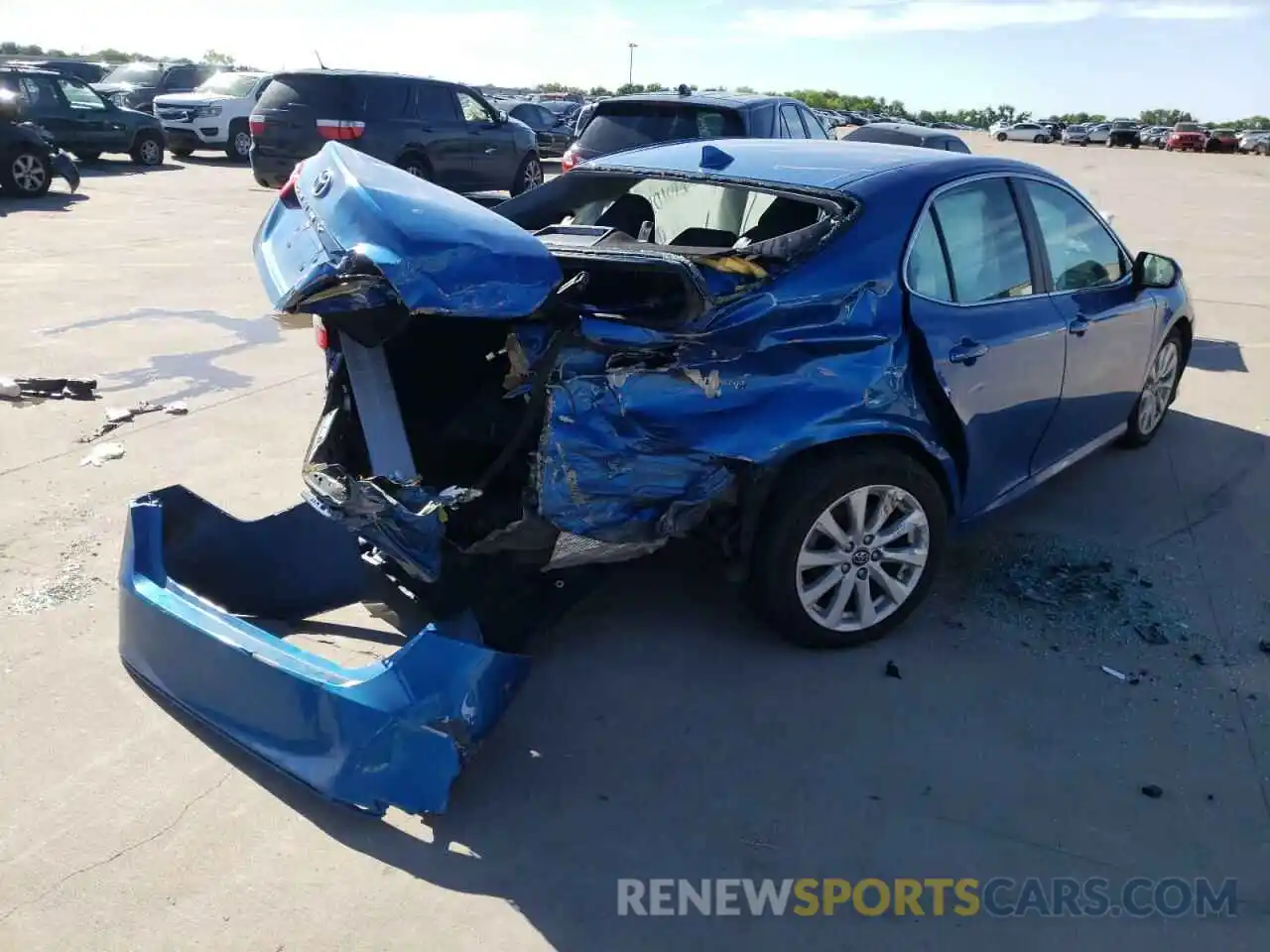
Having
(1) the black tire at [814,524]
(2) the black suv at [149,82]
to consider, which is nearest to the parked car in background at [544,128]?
(2) the black suv at [149,82]

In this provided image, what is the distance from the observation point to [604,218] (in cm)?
459

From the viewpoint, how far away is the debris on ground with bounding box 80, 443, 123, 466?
5246 millimetres

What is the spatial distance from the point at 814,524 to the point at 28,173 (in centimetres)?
1495

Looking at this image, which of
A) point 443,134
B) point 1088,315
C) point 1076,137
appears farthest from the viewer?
point 1076,137

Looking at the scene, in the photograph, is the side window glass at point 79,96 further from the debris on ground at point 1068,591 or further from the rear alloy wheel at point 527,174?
the debris on ground at point 1068,591

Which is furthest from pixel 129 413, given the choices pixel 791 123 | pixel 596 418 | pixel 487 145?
pixel 487 145

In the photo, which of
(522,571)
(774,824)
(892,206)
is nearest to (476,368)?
(522,571)

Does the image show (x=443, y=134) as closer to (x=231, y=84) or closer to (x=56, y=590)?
(x=231, y=84)

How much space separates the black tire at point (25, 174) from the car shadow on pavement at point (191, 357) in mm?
8073

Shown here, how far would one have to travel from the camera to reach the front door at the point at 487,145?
1526 centimetres

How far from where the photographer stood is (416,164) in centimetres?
1434

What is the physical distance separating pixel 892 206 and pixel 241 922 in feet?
10.0

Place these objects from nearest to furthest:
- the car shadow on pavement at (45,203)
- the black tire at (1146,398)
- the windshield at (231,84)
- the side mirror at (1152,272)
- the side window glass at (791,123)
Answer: the side mirror at (1152,272)
the black tire at (1146,398)
the side window glass at (791,123)
the car shadow on pavement at (45,203)
the windshield at (231,84)

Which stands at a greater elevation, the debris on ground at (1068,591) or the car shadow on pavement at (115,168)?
the debris on ground at (1068,591)
